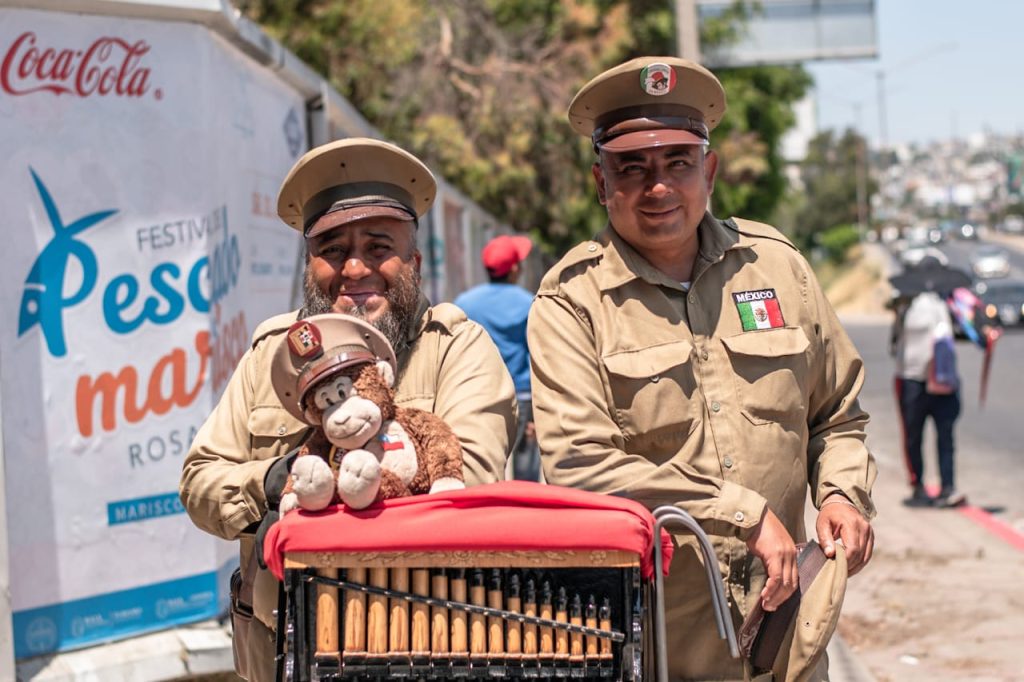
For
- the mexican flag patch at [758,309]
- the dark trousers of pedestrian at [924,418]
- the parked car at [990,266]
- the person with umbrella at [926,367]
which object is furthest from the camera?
the parked car at [990,266]

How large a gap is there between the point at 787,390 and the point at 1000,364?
65.6 ft

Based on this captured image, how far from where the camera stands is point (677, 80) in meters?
3.13

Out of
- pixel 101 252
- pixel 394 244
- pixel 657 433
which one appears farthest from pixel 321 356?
pixel 101 252

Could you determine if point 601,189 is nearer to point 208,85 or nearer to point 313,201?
point 313,201

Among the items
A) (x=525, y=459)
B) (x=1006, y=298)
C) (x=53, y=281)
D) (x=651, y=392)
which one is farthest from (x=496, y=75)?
(x=651, y=392)

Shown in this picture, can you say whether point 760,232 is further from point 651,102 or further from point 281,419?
point 281,419

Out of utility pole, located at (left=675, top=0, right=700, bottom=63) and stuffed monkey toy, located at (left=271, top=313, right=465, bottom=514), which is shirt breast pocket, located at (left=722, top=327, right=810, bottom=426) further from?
utility pole, located at (left=675, top=0, right=700, bottom=63)

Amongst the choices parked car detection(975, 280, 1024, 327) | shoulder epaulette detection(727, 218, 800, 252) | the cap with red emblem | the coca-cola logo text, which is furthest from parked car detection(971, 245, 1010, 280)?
shoulder epaulette detection(727, 218, 800, 252)

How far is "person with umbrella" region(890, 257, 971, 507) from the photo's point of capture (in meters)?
10.1

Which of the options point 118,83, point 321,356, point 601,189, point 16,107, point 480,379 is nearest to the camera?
point 321,356

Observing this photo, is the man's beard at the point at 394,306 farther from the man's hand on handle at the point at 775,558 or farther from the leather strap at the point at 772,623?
the leather strap at the point at 772,623

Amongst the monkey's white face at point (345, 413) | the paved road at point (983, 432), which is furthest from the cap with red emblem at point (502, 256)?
the monkey's white face at point (345, 413)

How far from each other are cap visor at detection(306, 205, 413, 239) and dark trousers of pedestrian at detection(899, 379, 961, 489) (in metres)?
8.04

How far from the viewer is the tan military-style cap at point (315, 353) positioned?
102 inches
